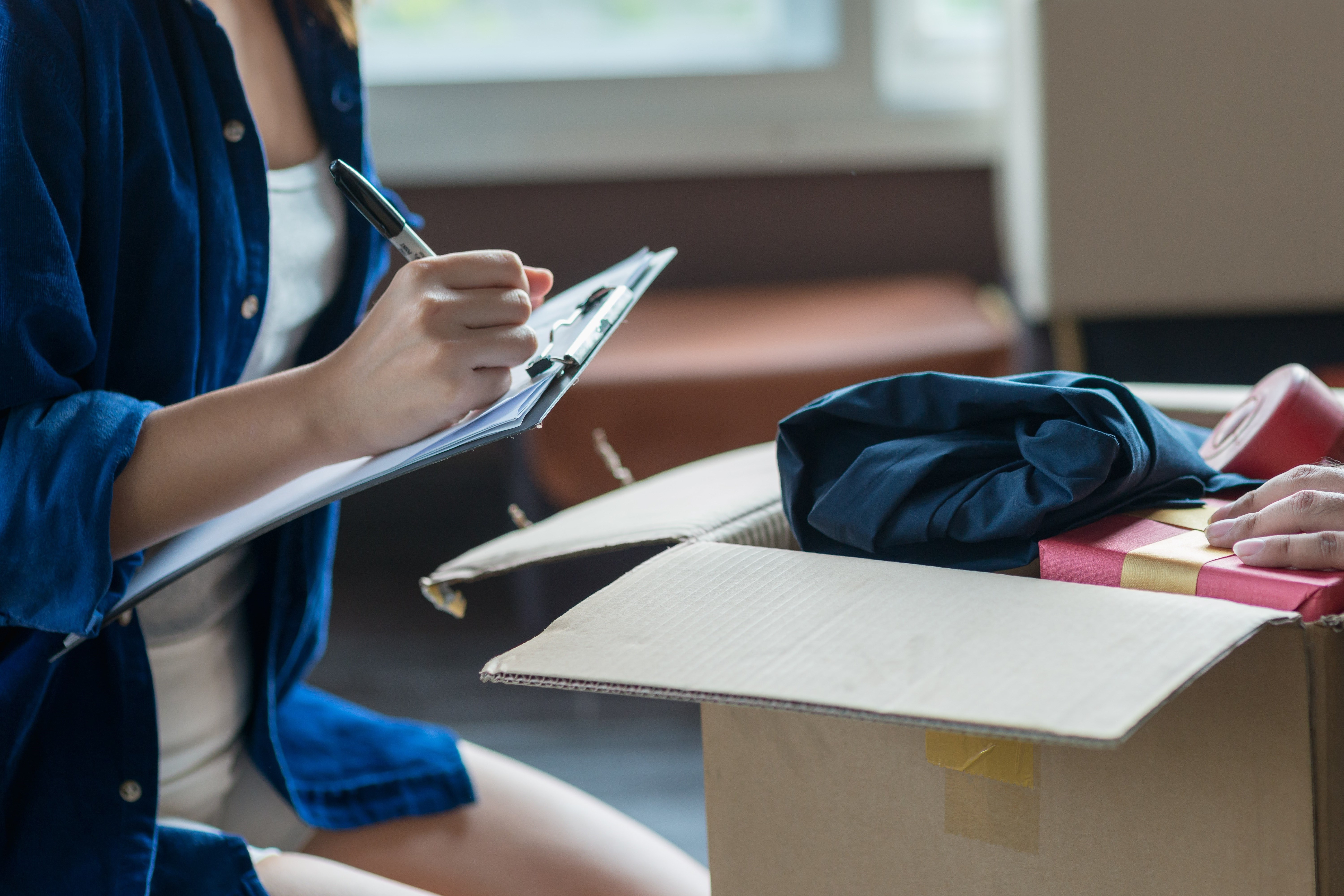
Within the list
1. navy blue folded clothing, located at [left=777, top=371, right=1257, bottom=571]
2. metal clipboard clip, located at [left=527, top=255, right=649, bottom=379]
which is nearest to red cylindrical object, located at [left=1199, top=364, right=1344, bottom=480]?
navy blue folded clothing, located at [left=777, top=371, right=1257, bottom=571]

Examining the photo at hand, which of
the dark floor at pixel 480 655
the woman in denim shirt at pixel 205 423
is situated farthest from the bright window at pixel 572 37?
the woman in denim shirt at pixel 205 423

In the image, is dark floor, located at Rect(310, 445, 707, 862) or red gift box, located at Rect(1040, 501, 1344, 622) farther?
dark floor, located at Rect(310, 445, 707, 862)

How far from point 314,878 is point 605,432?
3.16ft

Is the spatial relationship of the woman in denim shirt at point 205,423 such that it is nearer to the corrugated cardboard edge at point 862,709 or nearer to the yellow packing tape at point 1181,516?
the corrugated cardboard edge at point 862,709

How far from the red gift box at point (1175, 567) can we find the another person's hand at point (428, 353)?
9.1 inches

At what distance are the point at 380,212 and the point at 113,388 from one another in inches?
7.0

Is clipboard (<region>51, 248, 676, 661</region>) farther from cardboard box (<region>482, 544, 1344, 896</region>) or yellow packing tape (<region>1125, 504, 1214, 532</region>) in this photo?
yellow packing tape (<region>1125, 504, 1214, 532</region>)

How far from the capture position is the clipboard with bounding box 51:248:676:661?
410 millimetres

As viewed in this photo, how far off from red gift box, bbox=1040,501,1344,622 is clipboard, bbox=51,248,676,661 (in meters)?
0.20

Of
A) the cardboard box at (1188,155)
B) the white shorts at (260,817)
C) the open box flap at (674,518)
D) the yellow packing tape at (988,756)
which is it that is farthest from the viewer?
the cardboard box at (1188,155)

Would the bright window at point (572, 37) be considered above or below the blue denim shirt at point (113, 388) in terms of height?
above

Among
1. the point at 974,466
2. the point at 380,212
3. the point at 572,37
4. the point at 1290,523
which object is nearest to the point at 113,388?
the point at 380,212

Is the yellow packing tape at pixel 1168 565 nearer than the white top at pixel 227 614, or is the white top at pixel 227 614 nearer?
the yellow packing tape at pixel 1168 565

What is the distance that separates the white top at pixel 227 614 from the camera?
580 mm
